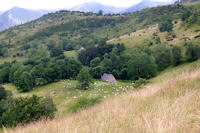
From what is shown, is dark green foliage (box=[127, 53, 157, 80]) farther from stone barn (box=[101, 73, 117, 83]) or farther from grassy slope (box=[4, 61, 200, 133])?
grassy slope (box=[4, 61, 200, 133])

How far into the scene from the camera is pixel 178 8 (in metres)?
132

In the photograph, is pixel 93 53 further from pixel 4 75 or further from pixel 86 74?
pixel 4 75

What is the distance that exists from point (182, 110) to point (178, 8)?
156179mm

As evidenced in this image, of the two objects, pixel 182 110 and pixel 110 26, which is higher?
pixel 110 26

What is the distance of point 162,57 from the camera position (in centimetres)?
5312

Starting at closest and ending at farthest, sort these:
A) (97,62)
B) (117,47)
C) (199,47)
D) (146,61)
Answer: (199,47)
(146,61)
(97,62)
(117,47)

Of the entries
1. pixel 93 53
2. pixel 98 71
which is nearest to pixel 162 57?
pixel 98 71

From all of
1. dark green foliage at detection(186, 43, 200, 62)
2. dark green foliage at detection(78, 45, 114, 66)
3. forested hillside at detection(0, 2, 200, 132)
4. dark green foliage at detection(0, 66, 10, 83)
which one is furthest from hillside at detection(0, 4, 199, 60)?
dark green foliage at detection(186, 43, 200, 62)

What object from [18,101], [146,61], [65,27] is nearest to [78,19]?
[65,27]

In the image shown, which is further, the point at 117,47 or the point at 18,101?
the point at 117,47

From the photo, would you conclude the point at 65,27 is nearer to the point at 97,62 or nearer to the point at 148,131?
the point at 97,62

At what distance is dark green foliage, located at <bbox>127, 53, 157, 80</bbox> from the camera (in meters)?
50.3

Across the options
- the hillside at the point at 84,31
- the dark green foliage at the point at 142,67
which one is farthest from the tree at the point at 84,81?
the hillside at the point at 84,31

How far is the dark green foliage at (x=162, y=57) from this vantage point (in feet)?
171
